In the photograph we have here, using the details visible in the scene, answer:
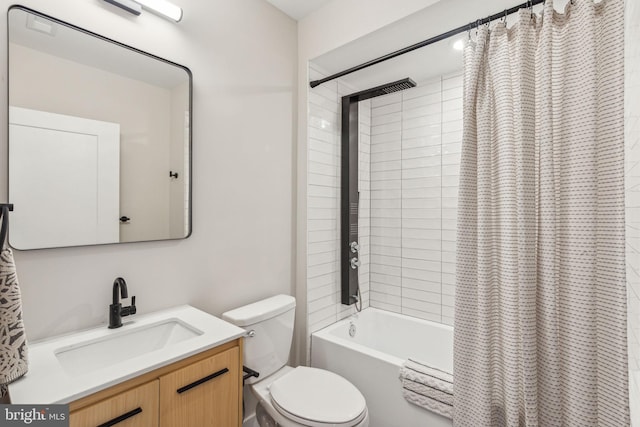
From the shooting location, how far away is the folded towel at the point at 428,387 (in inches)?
60.7

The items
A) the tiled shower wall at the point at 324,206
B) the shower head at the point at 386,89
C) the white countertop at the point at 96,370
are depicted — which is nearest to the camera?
the white countertop at the point at 96,370

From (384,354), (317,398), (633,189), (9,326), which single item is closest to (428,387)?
(384,354)

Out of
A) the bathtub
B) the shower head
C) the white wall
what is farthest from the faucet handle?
the shower head

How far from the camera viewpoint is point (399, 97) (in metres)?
2.65

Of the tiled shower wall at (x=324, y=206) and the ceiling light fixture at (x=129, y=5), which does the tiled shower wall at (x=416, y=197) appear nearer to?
the tiled shower wall at (x=324, y=206)

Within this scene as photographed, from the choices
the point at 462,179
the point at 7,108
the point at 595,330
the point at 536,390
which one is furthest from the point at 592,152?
the point at 7,108

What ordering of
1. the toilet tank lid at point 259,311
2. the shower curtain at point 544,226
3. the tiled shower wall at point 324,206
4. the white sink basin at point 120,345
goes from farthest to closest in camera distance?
1. the tiled shower wall at point 324,206
2. the toilet tank lid at point 259,311
3. the white sink basin at point 120,345
4. the shower curtain at point 544,226

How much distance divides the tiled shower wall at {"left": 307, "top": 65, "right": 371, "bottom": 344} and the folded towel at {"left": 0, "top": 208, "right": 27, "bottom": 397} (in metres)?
1.51

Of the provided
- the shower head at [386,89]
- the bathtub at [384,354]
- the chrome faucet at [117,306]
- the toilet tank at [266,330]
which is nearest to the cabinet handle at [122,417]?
the chrome faucet at [117,306]

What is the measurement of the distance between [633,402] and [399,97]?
7.53ft

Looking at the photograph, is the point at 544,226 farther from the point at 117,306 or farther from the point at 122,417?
the point at 117,306

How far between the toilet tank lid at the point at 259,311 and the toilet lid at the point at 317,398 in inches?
14.0

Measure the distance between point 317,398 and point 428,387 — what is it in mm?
568

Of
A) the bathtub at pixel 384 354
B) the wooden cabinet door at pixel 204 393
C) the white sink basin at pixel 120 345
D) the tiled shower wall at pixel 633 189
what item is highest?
the tiled shower wall at pixel 633 189
